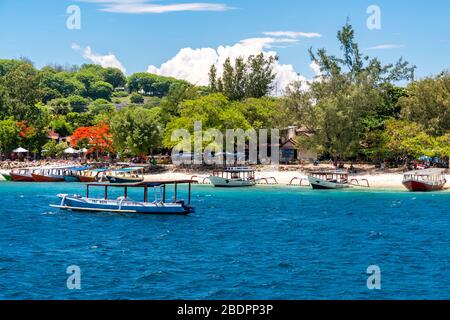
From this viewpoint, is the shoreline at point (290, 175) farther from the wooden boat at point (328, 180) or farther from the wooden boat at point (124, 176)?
the wooden boat at point (124, 176)

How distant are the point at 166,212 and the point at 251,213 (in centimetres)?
832

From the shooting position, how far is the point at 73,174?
102812 millimetres

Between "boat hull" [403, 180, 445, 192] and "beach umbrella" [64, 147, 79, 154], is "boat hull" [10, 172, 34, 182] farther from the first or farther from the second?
"boat hull" [403, 180, 445, 192]

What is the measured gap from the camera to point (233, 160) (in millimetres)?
108000

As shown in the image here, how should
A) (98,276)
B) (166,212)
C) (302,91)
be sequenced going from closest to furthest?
(98,276)
(166,212)
(302,91)

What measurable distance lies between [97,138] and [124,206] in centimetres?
5234

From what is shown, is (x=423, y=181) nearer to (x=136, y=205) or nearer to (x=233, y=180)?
(x=233, y=180)

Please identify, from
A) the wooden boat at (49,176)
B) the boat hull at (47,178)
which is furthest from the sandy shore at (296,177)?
the boat hull at (47,178)

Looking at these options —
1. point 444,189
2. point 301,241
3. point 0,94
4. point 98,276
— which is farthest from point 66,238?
point 0,94

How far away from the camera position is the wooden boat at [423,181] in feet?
279

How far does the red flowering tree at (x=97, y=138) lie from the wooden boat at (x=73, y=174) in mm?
12976

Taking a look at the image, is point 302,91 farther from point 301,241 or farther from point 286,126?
point 301,241

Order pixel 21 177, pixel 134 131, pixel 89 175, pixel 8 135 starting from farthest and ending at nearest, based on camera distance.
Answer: pixel 8 135
pixel 134 131
pixel 21 177
pixel 89 175

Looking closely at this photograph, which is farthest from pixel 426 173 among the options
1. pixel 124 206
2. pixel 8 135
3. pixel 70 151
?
pixel 8 135
